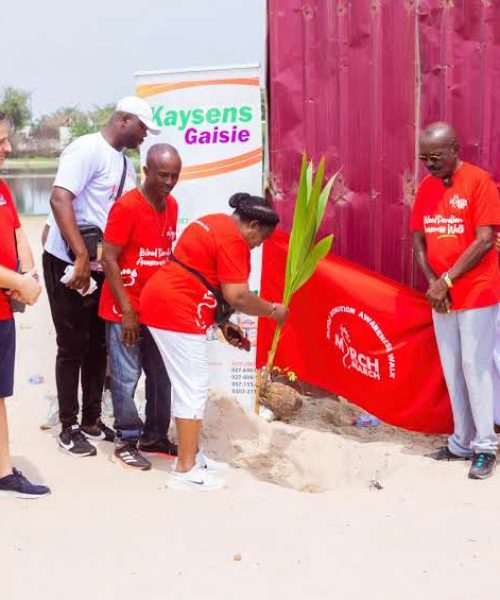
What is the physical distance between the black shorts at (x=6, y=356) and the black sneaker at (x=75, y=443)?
73 cm

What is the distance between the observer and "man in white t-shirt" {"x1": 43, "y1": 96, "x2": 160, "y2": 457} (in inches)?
166

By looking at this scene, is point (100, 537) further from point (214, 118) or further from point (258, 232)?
point (214, 118)

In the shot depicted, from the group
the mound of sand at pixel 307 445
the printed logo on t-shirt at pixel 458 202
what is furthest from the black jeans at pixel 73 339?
Result: the printed logo on t-shirt at pixel 458 202

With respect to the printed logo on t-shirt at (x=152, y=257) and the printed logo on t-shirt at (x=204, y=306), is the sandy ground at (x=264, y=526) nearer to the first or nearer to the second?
the printed logo on t-shirt at (x=204, y=306)

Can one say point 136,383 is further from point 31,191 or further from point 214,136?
point 31,191

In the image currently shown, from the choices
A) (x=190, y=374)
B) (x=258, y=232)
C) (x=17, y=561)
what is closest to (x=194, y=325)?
(x=190, y=374)

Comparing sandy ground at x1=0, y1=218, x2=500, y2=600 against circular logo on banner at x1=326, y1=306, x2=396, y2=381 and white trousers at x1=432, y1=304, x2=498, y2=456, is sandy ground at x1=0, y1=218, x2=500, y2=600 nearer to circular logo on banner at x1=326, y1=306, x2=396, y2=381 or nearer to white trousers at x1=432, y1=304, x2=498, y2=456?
white trousers at x1=432, y1=304, x2=498, y2=456

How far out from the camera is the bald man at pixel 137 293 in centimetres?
404

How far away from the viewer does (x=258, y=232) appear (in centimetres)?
385

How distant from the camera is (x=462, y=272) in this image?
4.01 meters

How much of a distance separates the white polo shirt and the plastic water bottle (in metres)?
1.95

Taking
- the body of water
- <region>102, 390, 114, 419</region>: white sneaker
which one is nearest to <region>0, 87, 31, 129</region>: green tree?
the body of water

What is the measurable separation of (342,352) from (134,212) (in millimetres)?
1569

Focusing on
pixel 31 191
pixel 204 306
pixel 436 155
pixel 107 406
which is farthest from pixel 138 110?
pixel 31 191
